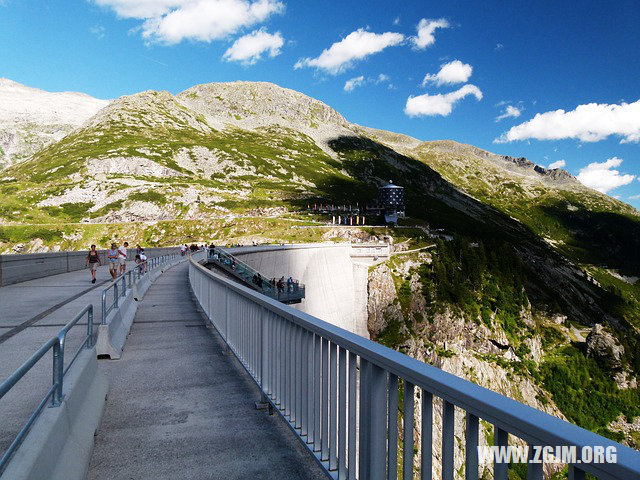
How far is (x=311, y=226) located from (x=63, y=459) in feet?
268

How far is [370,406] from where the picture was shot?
3.62 m

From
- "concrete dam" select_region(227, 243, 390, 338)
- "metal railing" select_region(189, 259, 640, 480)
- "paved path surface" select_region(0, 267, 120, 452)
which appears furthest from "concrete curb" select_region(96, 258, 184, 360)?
"concrete dam" select_region(227, 243, 390, 338)

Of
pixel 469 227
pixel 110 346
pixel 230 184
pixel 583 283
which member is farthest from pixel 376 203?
pixel 110 346

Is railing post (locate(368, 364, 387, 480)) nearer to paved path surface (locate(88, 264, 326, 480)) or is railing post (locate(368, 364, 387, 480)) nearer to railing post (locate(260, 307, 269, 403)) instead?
paved path surface (locate(88, 264, 326, 480))

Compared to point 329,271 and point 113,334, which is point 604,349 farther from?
point 113,334

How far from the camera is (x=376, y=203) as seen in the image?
5881 inches

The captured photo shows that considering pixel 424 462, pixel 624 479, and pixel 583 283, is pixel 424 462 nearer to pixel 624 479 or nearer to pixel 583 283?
pixel 624 479

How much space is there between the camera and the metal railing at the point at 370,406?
207 cm

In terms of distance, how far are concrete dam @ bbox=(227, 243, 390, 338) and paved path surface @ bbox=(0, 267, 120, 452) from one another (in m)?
26.2

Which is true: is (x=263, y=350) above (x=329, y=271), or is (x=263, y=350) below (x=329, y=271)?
above
